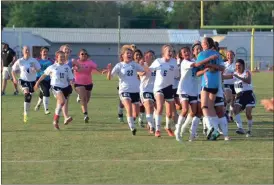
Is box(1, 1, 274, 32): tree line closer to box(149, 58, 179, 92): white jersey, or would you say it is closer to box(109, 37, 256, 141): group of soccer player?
box(109, 37, 256, 141): group of soccer player

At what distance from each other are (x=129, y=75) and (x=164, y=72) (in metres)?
0.95

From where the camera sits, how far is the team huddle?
13789 millimetres

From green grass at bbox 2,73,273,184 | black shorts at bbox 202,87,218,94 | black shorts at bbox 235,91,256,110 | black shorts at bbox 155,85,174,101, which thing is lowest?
green grass at bbox 2,73,273,184

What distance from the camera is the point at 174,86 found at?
51.7ft

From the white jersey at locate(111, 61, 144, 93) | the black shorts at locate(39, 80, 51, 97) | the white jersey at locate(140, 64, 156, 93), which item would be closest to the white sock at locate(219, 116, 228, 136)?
the white jersey at locate(140, 64, 156, 93)

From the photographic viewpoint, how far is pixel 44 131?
623 inches

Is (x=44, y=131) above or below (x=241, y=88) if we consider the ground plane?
below

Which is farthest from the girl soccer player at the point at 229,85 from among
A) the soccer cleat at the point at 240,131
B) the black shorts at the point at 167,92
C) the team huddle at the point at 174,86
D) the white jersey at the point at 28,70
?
the white jersey at the point at 28,70

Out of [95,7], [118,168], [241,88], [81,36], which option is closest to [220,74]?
[241,88]

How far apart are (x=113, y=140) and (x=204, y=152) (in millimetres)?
2482

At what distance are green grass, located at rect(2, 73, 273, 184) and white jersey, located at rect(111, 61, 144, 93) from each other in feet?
3.21

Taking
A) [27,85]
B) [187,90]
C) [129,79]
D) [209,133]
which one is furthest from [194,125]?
[27,85]

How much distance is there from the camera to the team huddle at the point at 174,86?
45.2 feet

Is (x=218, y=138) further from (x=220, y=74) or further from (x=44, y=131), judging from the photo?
(x=44, y=131)
